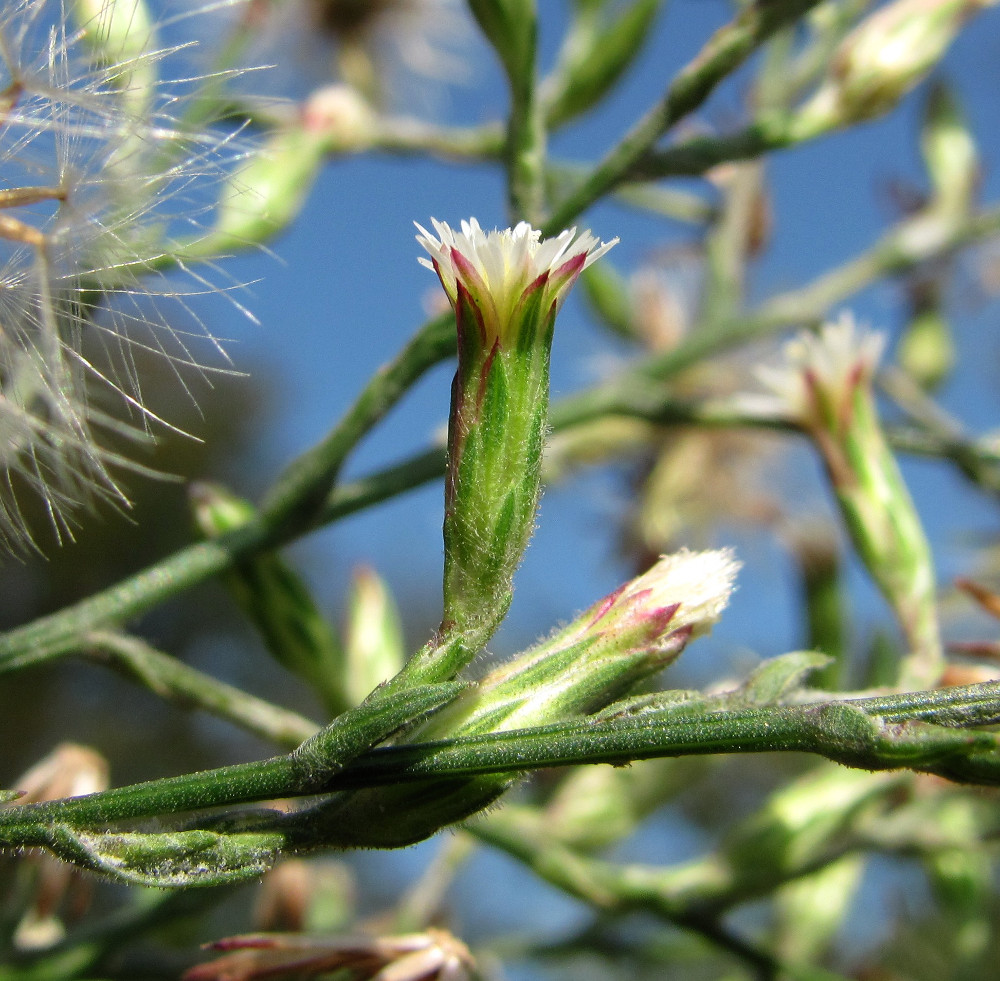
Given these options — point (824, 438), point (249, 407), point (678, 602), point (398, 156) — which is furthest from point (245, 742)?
point (678, 602)

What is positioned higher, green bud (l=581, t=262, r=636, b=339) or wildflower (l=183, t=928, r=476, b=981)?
green bud (l=581, t=262, r=636, b=339)

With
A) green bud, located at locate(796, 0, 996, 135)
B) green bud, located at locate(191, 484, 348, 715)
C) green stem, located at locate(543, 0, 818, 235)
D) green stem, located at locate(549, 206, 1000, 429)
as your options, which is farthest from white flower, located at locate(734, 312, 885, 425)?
green bud, located at locate(191, 484, 348, 715)

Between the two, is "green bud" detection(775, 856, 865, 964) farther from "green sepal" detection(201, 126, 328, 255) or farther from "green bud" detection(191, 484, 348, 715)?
"green sepal" detection(201, 126, 328, 255)

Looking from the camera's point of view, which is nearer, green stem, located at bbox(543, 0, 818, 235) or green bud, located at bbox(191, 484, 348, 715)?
green stem, located at bbox(543, 0, 818, 235)

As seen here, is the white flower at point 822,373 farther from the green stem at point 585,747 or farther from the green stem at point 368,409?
the green stem at point 585,747

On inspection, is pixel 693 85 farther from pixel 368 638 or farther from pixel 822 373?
pixel 368 638

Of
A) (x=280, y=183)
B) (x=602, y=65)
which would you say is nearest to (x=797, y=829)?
(x=602, y=65)
